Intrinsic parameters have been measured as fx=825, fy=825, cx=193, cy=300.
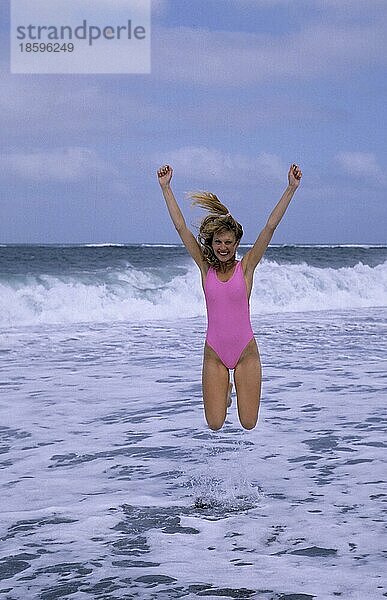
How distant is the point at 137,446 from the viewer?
751 cm

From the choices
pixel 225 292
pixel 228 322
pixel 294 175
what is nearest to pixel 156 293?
pixel 228 322

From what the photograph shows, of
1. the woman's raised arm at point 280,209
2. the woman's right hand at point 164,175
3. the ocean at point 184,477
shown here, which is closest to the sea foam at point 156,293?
the ocean at point 184,477

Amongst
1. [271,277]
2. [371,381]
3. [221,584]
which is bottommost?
[221,584]

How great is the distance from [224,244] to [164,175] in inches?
27.2

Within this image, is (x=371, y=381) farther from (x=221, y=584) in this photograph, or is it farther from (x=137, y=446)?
(x=221, y=584)

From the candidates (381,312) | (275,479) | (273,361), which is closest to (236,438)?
(275,479)

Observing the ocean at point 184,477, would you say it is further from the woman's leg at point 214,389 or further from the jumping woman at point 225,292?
the jumping woman at point 225,292

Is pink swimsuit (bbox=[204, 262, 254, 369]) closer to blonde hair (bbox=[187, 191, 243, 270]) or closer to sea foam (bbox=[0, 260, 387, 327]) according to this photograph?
blonde hair (bbox=[187, 191, 243, 270])

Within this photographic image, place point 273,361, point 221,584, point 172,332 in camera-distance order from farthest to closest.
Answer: point 172,332
point 273,361
point 221,584

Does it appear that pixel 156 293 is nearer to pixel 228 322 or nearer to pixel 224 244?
pixel 228 322

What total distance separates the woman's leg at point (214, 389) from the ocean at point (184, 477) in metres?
0.54

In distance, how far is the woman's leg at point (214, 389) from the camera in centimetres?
623

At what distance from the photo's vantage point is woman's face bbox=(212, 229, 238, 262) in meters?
6.11

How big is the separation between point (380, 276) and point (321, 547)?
27955 millimetres
